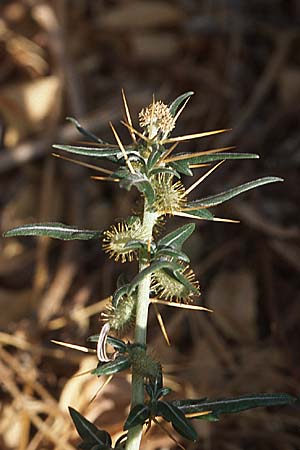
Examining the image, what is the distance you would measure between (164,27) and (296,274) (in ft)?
3.05

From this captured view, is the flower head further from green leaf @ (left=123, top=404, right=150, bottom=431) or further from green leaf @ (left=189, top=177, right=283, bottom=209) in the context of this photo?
green leaf @ (left=123, top=404, right=150, bottom=431)

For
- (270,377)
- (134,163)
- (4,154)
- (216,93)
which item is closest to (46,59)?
(4,154)

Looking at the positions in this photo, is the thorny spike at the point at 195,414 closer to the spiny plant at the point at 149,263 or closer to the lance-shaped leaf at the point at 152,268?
the spiny plant at the point at 149,263

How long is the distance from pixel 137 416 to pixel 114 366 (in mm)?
57

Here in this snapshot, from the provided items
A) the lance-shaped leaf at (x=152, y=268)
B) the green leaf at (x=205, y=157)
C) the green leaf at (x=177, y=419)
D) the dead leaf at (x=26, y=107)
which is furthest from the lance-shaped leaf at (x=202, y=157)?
the dead leaf at (x=26, y=107)

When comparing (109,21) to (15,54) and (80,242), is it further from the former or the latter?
(80,242)

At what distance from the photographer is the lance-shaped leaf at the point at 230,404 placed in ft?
2.83

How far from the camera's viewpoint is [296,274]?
78.1 inches

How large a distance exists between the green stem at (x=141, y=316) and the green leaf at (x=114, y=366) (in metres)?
0.02

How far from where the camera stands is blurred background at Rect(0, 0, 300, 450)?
1631 mm

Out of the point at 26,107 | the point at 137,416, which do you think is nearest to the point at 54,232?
the point at 137,416

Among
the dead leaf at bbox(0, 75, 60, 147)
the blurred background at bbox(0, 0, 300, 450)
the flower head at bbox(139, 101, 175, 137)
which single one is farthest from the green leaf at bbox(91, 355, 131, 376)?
the dead leaf at bbox(0, 75, 60, 147)

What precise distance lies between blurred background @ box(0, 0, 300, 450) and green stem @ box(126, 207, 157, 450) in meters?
0.58

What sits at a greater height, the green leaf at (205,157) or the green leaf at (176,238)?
the green leaf at (205,157)
